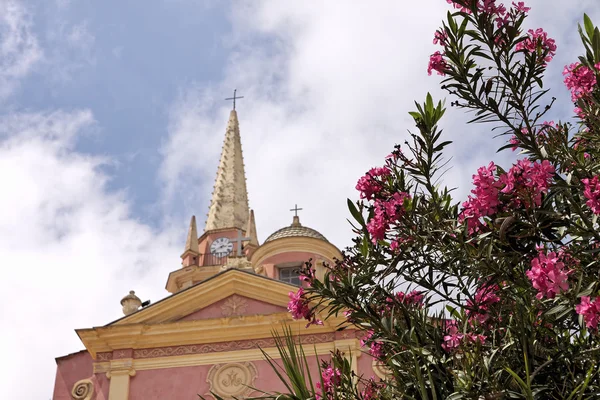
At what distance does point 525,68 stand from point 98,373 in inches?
532

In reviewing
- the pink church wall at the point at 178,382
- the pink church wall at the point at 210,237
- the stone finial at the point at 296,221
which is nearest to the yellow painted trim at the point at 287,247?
the stone finial at the point at 296,221

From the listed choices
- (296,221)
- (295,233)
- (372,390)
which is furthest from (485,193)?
(296,221)

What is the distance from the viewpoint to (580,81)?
5.93m

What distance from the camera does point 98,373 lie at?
57.1ft

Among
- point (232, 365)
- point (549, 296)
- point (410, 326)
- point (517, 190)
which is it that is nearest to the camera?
point (549, 296)

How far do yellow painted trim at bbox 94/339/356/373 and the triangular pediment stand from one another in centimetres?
84

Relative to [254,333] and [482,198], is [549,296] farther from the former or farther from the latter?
[254,333]

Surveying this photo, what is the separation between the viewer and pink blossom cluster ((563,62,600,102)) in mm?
5863

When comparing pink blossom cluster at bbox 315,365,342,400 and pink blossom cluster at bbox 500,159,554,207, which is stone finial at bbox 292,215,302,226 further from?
pink blossom cluster at bbox 500,159,554,207

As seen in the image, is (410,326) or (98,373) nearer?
(410,326)

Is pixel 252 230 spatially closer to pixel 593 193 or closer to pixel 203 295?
pixel 203 295

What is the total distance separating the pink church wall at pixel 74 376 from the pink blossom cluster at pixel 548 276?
1380 centimetres

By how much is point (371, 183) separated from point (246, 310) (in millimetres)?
11617

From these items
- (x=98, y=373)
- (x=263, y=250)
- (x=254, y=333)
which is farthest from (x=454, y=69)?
(x=263, y=250)
